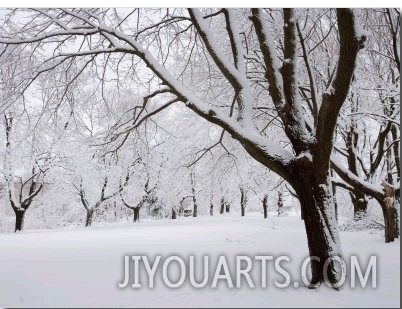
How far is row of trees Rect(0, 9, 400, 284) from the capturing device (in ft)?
10.6

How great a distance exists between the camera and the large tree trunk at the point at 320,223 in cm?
318

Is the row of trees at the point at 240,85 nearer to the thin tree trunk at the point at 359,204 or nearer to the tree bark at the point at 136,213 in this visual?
the thin tree trunk at the point at 359,204

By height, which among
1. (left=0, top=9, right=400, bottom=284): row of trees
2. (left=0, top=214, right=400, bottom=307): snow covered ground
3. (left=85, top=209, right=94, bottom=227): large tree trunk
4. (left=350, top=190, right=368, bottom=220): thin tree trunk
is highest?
(left=0, top=9, right=400, bottom=284): row of trees

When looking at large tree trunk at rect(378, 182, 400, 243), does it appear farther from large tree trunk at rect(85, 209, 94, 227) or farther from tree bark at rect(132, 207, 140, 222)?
tree bark at rect(132, 207, 140, 222)

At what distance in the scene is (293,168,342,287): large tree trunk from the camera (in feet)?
10.4

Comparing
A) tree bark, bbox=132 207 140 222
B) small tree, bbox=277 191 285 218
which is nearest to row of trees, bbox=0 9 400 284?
small tree, bbox=277 191 285 218

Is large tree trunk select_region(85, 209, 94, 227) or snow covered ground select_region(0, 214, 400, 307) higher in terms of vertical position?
snow covered ground select_region(0, 214, 400, 307)

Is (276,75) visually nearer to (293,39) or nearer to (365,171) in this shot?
(293,39)

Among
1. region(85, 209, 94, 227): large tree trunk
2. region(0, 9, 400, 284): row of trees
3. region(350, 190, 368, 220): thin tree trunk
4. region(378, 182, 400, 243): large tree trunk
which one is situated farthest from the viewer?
region(85, 209, 94, 227): large tree trunk

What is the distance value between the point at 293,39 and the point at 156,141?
8.47ft
